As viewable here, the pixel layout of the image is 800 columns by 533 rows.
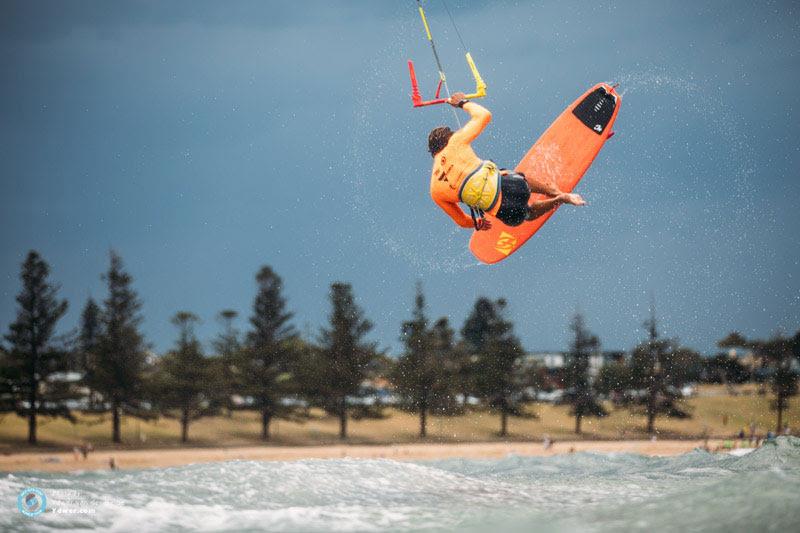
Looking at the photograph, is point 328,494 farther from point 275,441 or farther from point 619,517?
point 275,441

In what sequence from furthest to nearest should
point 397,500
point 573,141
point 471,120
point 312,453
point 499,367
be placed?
point 499,367 < point 312,453 < point 573,141 < point 471,120 < point 397,500

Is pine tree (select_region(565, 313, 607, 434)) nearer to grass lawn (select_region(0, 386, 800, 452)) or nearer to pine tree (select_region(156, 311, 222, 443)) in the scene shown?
grass lawn (select_region(0, 386, 800, 452))

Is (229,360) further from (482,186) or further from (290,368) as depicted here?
(482,186)

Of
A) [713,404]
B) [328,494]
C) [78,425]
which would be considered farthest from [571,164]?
[713,404]

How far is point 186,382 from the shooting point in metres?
33.6

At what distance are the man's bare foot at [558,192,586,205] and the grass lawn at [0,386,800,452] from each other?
27.6m

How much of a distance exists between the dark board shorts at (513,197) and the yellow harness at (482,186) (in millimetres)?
88

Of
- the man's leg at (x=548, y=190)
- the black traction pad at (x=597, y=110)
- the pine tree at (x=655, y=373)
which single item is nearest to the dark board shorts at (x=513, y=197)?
the man's leg at (x=548, y=190)

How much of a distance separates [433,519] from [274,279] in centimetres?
3006

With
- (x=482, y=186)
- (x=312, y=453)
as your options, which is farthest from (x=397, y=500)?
(x=312, y=453)

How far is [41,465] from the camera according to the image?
90.2 feet

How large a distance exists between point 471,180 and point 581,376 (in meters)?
31.4

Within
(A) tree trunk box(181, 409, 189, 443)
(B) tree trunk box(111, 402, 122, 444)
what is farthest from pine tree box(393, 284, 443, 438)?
(B) tree trunk box(111, 402, 122, 444)

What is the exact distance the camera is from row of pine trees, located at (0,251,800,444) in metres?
32.8
